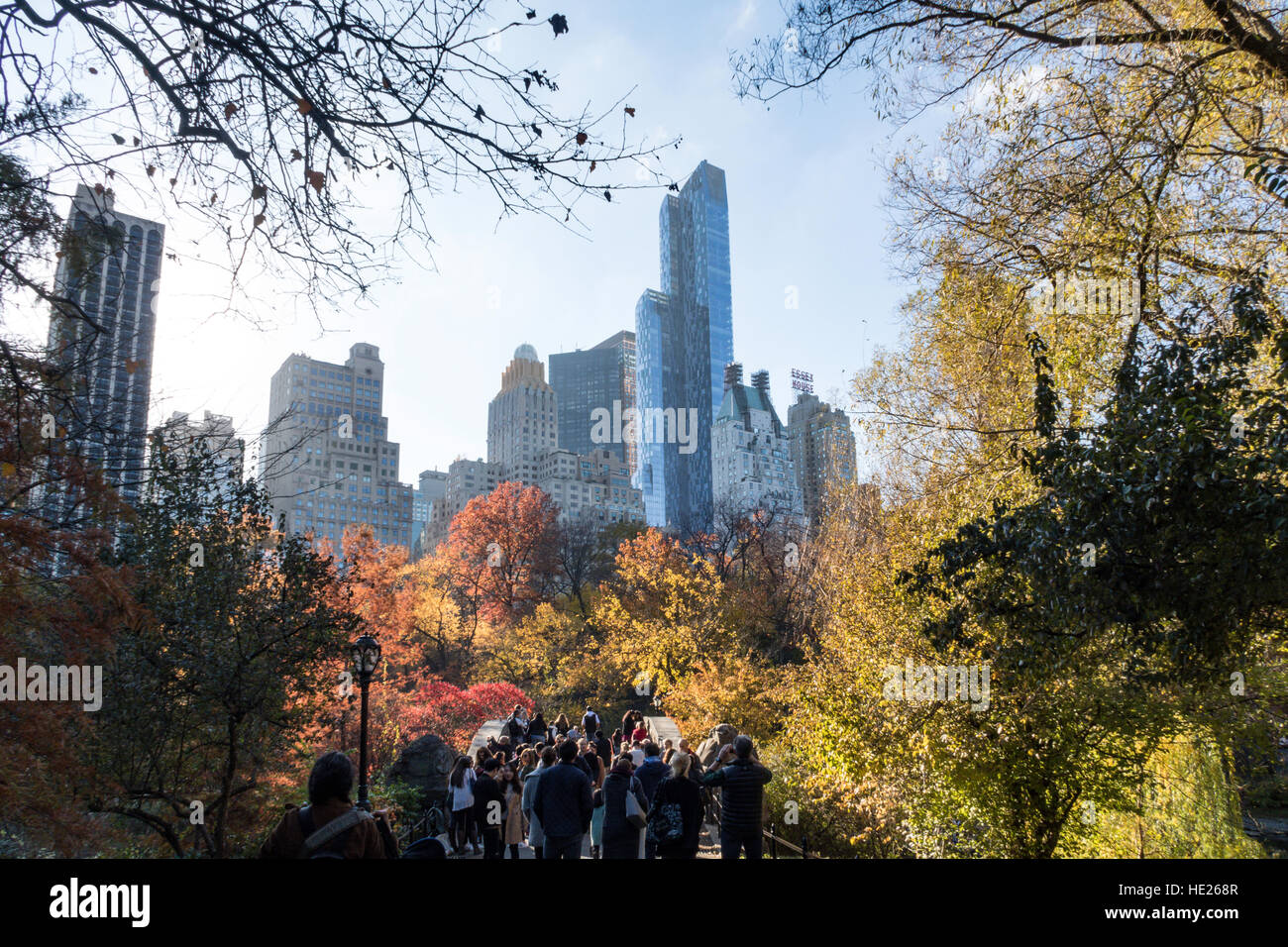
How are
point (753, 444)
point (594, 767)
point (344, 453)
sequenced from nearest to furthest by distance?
point (594, 767), point (344, 453), point (753, 444)

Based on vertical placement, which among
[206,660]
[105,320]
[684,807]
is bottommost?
[684,807]

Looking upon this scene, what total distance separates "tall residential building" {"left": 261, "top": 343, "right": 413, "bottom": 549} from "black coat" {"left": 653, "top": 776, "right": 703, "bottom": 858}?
14.7 feet

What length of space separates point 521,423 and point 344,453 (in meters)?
83.5

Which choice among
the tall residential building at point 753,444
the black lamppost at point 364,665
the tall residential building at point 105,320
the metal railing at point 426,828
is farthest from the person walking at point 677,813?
the tall residential building at point 753,444

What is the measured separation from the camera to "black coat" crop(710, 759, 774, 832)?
6844 mm

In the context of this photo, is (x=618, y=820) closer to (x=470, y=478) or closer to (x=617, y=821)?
(x=617, y=821)

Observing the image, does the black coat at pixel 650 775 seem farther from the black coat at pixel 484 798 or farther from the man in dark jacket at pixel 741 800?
the black coat at pixel 484 798

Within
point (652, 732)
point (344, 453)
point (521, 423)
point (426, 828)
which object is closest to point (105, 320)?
point (426, 828)

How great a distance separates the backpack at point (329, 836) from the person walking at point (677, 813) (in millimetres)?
3412

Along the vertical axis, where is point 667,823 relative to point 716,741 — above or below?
below

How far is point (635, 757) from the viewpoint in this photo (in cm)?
1080

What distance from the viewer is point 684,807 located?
6.55 m

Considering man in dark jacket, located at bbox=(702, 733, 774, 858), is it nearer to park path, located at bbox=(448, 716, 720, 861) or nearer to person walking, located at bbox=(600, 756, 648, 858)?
person walking, located at bbox=(600, 756, 648, 858)
